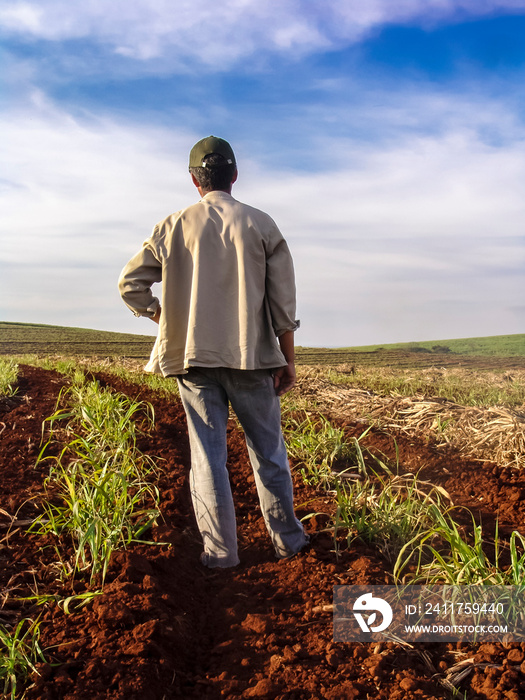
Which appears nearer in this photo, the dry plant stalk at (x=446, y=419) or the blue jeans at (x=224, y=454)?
the blue jeans at (x=224, y=454)

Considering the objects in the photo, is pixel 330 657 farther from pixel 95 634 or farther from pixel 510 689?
pixel 95 634

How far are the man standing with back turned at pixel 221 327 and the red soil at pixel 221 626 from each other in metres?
0.23

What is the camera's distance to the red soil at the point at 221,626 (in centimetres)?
197

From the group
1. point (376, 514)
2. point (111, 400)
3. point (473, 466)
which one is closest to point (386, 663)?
point (376, 514)

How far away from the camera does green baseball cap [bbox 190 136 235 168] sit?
9.43 ft

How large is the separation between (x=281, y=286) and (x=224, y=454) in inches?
36.5

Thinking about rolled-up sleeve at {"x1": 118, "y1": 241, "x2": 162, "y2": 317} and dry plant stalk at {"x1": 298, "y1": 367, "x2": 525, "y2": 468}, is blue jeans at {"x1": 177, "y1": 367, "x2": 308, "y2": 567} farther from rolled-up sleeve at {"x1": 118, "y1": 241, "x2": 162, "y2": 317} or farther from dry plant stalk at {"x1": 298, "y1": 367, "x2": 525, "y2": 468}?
dry plant stalk at {"x1": 298, "y1": 367, "x2": 525, "y2": 468}

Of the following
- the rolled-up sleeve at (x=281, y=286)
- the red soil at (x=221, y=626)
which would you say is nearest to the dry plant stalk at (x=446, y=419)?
the red soil at (x=221, y=626)

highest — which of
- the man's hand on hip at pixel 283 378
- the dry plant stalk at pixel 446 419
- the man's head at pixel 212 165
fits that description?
the man's head at pixel 212 165

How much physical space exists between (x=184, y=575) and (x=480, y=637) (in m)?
1.40

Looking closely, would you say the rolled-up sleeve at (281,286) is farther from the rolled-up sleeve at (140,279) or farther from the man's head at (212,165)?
the rolled-up sleeve at (140,279)

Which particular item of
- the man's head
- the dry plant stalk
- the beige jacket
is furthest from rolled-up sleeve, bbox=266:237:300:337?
the dry plant stalk

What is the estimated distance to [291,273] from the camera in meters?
2.88

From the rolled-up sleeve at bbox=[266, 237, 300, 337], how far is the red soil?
46.4 inches
